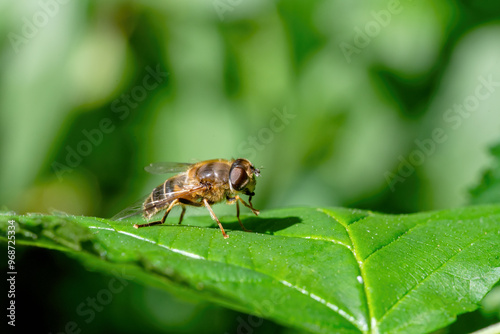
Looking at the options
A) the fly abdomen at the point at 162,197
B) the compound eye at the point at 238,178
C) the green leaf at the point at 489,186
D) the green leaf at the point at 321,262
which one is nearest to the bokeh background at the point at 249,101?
the green leaf at the point at 489,186

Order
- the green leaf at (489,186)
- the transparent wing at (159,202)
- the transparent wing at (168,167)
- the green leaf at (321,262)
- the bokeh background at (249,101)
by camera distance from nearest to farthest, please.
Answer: the green leaf at (321,262), the transparent wing at (159,202), the green leaf at (489,186), the transparent wing at (168,167), the bokeh background at (249,101)

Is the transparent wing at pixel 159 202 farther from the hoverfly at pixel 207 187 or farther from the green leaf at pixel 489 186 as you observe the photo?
the green leaf at pixel 489 186

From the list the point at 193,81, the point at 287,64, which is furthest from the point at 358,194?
the point at 193,81

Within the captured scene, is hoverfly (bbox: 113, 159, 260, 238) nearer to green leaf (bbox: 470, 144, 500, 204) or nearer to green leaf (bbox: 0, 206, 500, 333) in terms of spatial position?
green leaf (bbox: 0, 206, 500, 333)

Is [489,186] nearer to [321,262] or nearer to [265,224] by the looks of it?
[265,224]

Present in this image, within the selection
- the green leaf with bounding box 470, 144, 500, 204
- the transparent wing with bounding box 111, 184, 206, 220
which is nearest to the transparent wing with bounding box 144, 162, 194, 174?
the transparent wing with bounding box 111, 184, 206, 220

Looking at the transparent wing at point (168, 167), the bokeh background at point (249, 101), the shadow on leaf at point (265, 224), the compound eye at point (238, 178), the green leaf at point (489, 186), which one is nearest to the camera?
the shadow on leaf at point (265, 224)
